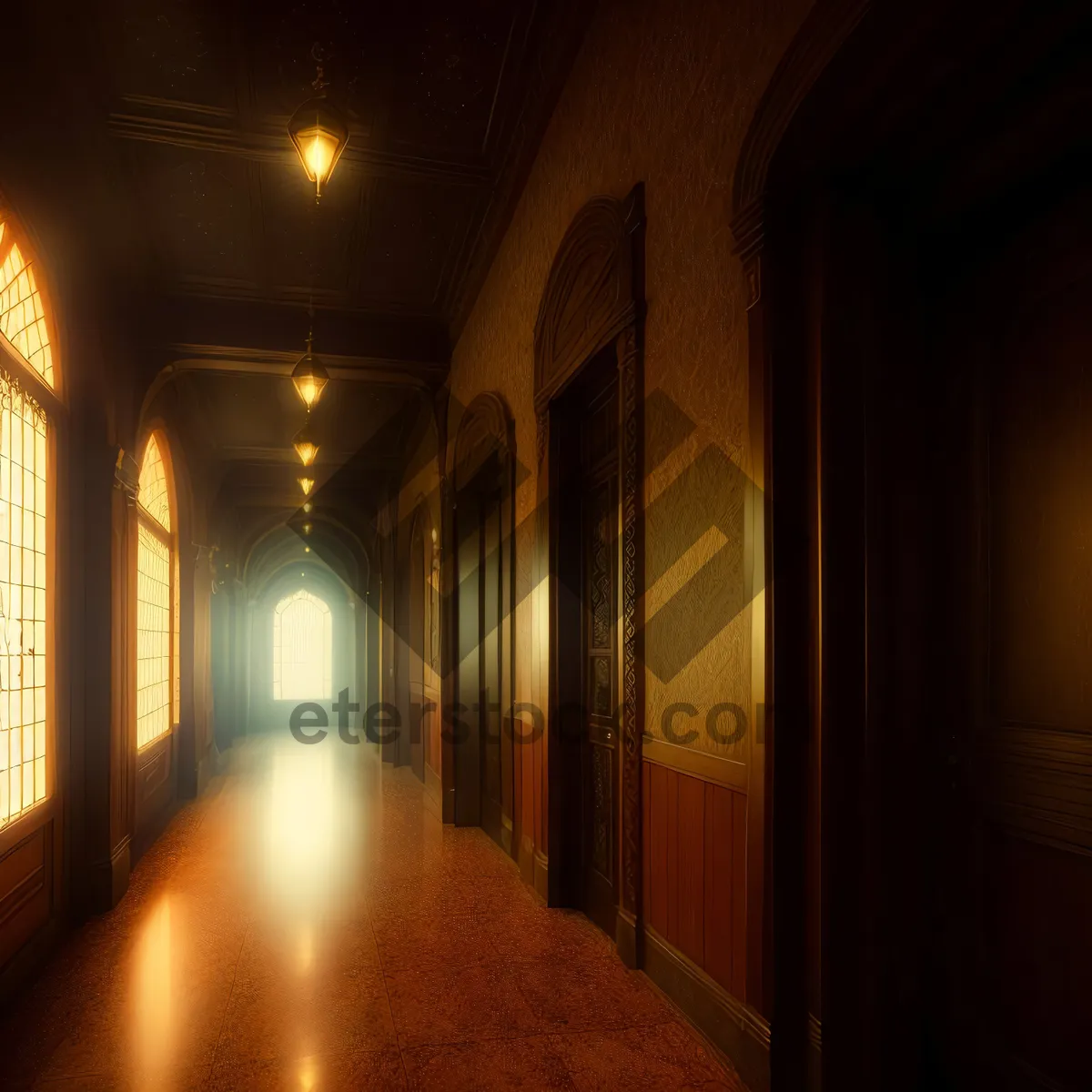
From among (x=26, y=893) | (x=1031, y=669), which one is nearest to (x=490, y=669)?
(x=26, y=893)

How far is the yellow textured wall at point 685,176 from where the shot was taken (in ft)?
9.44

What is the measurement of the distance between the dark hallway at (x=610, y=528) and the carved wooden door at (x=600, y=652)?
0.04m

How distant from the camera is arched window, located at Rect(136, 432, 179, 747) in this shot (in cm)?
751

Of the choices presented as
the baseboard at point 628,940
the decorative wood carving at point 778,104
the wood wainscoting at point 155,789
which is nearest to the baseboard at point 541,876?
the baseboard at point 628,940

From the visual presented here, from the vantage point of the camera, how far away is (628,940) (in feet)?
12.4

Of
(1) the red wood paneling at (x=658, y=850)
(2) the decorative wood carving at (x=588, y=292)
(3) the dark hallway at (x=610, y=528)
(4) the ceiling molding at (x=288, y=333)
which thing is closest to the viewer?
(3) the dark hallway at (x=610, y=528)

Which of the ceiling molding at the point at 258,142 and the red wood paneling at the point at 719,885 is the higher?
the ceiling molding at the point at 258,142

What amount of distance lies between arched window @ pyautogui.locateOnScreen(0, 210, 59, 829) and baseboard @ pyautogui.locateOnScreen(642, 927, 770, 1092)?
2.92 m

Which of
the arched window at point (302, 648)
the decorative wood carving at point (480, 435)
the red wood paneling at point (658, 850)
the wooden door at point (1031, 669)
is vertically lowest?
the arched window at point (302, 648)

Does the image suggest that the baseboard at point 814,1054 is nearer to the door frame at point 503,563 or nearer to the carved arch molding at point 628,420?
the carved arch molding at point 628,420

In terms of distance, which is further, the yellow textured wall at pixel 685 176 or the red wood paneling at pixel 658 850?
the red wood paneling at pixel 658 850

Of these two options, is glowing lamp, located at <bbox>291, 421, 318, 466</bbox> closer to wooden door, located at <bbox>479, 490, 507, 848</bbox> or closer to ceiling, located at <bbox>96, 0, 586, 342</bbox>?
ceiling, located at <bbox>96, 0, 586, 342</bbox>

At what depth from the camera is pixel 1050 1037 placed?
7.16 feet

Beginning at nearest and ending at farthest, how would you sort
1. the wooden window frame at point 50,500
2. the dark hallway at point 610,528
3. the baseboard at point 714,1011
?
the dark hallway at point 610,528
the baseboard at point 714,1011
the wooden window frame at point 50,500
